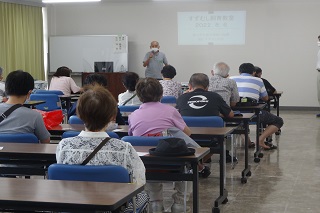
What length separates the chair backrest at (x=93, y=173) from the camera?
3111 millimetres

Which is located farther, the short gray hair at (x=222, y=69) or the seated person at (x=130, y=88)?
the short gray hair at (x=222, y=69)

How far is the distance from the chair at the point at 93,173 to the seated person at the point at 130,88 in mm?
4355

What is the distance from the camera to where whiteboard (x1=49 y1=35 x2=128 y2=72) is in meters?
15.0

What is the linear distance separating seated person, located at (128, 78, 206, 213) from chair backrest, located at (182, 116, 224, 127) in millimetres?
897

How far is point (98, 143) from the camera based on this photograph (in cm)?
326

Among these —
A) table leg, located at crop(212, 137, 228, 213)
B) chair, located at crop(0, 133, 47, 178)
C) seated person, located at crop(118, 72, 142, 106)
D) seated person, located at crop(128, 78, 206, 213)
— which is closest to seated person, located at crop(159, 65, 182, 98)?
seated person, located at crop(118, 72, 142, 106)

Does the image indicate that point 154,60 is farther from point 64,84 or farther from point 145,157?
point 145,157

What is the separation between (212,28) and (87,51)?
3.23 metres

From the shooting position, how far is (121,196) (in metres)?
2.62

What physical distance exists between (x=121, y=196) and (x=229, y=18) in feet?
40.6

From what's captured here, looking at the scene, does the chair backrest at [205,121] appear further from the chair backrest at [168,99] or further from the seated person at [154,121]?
the chair backrest at [168,99]

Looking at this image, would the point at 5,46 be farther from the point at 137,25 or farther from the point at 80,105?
the point at 80,105

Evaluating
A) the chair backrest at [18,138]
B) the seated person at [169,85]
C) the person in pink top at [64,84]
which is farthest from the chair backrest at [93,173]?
the person in pink top at [64,84]

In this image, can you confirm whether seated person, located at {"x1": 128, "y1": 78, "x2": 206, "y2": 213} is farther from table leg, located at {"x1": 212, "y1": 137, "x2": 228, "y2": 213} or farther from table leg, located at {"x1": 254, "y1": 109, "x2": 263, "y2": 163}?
table leg, located at {"x1": 254, "y1": 109, "x2": 263, "y2": 163}
